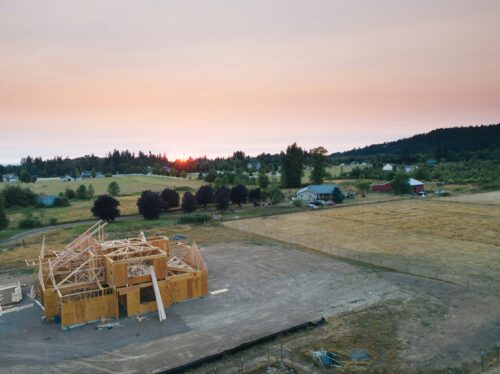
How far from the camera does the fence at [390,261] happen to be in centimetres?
2534

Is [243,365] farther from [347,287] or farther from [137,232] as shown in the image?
[137,232]

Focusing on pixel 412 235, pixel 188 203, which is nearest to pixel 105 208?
pixel 188 203

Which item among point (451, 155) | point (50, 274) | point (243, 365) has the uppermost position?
point (451, 155)

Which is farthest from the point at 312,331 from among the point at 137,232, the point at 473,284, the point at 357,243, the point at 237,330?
the point at 137,232

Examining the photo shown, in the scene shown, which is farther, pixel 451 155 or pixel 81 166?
pixel 81 166

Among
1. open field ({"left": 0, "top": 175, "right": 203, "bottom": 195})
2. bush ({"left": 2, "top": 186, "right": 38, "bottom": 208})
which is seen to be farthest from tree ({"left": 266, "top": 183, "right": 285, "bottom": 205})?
bush ({"left": 2, "top": 186, "right": 38, "bottom": 208})

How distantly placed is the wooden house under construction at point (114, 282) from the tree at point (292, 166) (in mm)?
64470

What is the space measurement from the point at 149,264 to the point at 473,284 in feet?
70.8

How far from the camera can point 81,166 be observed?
7018 inches

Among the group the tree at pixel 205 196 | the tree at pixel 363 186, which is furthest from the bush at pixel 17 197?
the tree at pixel 363 186

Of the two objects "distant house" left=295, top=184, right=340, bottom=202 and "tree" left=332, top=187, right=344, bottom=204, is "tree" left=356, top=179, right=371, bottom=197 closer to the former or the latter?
"distant house" left=295, top=184, right=340, bottom=202

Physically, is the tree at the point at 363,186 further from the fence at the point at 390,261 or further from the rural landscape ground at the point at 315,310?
the fence at the point at 390,261

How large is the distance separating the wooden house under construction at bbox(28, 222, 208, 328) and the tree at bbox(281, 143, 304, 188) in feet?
212

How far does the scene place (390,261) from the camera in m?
31.7
